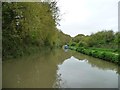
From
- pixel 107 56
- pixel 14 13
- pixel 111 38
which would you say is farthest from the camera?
pixel 111 38

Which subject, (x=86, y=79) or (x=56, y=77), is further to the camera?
(x=56, y=77)

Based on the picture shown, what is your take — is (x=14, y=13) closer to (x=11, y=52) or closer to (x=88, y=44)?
(x=11, y=52)

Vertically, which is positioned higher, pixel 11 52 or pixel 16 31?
pixel 16 31

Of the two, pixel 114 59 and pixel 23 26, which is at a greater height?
pixel 23 26

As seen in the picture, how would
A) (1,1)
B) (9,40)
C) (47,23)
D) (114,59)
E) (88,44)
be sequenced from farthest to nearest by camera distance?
(88,44) < (47,23) < (114,59) < (9,40) < (1,1)

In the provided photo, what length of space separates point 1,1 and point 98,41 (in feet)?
135

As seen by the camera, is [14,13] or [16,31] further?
→ [16,31]

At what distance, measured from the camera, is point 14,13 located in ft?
59.6

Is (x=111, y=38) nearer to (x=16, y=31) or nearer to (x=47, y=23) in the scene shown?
(x=47, y=23)

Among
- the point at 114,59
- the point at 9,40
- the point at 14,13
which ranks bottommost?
the point at 114,59

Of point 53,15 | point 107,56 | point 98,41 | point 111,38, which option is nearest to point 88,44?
point 98,41

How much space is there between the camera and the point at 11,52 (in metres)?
21.3

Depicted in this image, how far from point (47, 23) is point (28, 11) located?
11.4 metres

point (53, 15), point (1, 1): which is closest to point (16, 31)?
point (1, 1)
